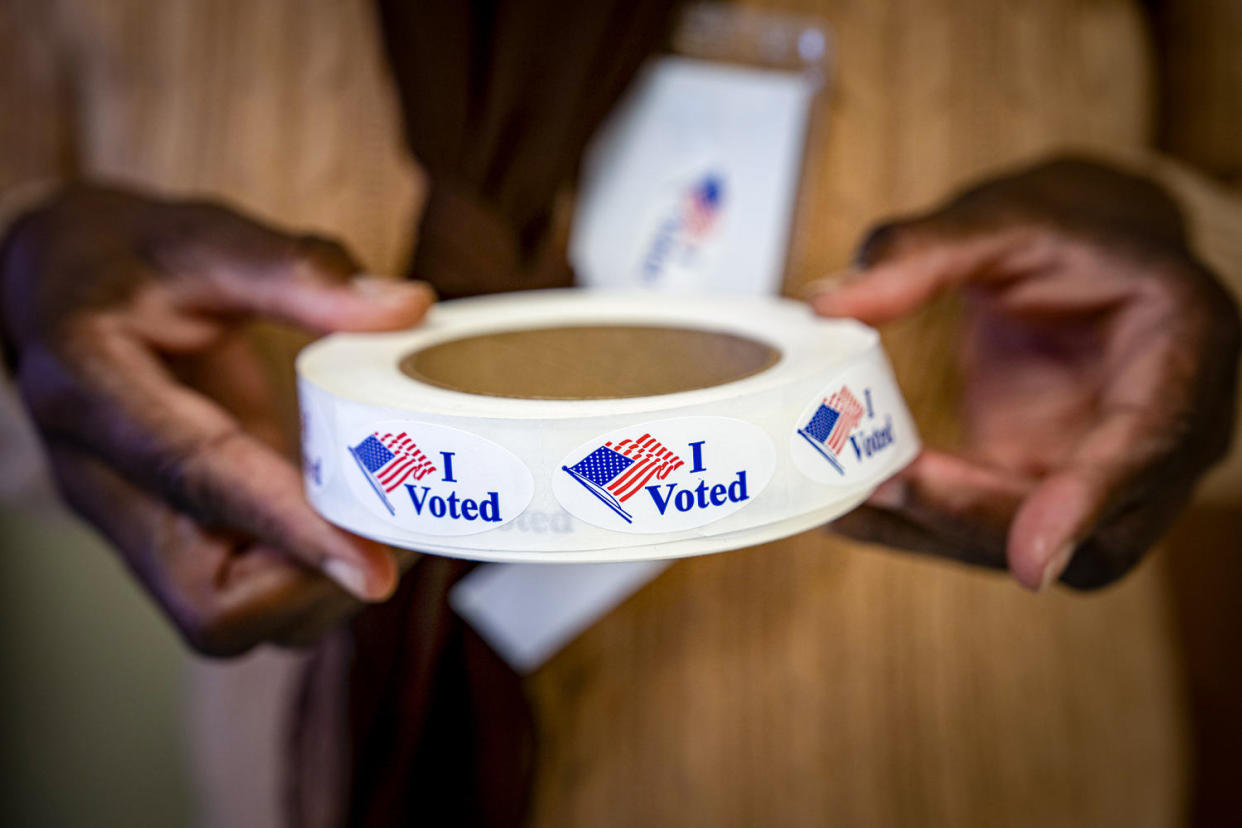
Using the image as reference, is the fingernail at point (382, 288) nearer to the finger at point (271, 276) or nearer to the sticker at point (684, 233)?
the finger at point (271, 276)

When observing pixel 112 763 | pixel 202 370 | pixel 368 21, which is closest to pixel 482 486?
pixel 202 370

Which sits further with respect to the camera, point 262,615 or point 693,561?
point 693,561

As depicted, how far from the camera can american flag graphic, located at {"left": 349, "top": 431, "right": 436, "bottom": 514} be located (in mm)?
337

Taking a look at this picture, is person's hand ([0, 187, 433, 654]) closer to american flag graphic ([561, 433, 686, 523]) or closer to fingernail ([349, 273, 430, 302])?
fingernail ([349, 273, 430, 302])

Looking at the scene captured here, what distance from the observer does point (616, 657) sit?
59 centimetres

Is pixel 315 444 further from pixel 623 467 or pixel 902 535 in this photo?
pixel 902 535

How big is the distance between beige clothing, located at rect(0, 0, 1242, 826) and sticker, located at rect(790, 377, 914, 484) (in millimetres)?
227

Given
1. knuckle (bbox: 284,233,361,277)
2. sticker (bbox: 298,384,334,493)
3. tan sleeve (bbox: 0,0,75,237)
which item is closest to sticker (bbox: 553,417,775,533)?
sticker (bbox: 298,384,334,493)

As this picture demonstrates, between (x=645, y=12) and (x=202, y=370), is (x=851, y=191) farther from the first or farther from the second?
(x=202, y=370)

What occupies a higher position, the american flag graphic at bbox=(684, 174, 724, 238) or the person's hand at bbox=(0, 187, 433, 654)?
the american flag graphic at bbox=(684, 174, 724, 238)

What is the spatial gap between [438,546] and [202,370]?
322 millimetres

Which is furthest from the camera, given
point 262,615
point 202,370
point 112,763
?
point 112,763

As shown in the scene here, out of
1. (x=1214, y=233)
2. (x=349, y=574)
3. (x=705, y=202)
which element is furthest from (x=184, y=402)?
(x=1214, y=233)

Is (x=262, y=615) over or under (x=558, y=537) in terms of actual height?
under
